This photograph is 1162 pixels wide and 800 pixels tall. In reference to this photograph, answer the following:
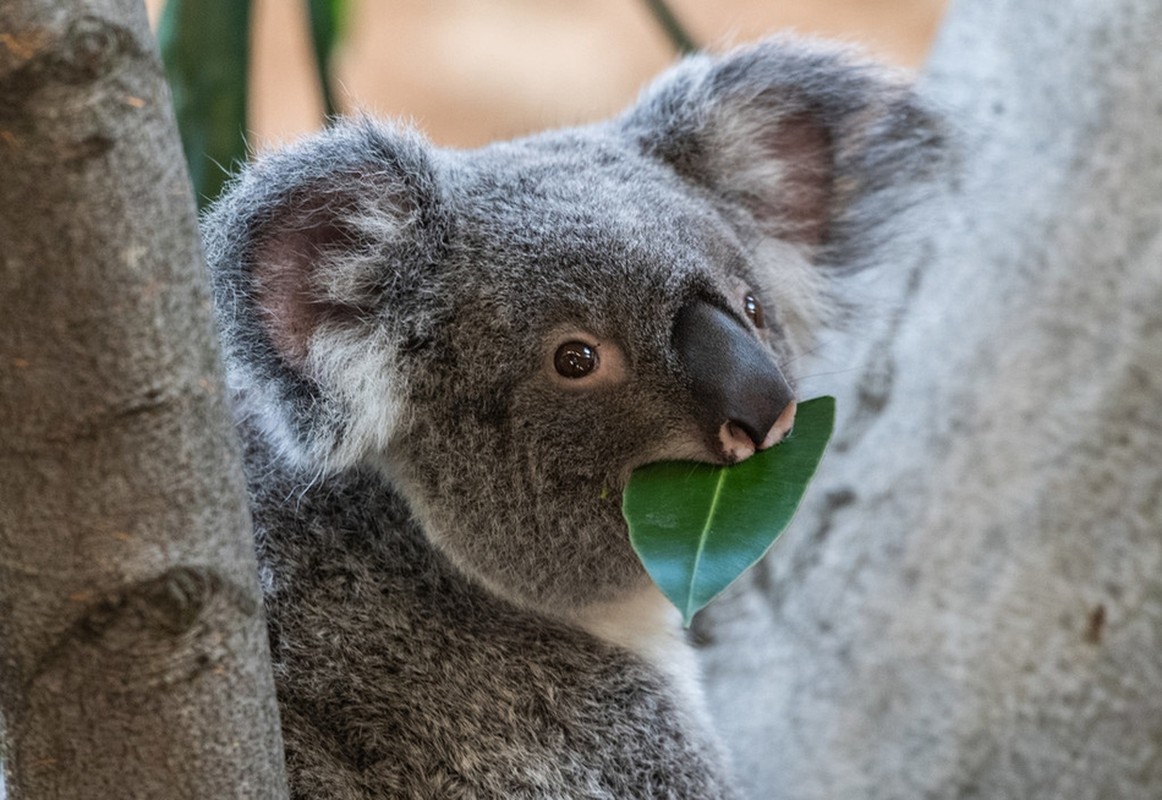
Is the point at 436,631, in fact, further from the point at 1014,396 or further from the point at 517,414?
the point at 1014,396

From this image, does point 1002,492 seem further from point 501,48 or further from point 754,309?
point 501,48

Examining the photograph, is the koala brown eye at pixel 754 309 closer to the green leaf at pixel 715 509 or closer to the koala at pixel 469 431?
the koala at pixel 469 431

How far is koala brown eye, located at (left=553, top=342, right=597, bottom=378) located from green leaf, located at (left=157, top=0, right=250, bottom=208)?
1325 millimetres

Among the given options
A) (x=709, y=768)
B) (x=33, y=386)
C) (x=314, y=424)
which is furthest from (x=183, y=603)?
(x=709, y=768)

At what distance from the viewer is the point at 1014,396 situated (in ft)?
7.86

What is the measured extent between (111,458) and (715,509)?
785 millimetres

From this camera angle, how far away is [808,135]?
2393mm

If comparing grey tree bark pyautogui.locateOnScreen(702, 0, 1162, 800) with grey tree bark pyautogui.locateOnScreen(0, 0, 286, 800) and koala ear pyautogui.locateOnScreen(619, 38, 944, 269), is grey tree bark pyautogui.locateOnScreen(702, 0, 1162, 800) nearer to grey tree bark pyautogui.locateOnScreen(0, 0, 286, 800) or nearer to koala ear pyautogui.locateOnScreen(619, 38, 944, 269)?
koala ear pyautogui.locateOnScreen(619, 38, 944, 269)

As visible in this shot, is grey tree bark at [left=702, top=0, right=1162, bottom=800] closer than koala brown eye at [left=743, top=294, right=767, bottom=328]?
No

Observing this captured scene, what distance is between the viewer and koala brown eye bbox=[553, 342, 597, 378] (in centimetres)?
176

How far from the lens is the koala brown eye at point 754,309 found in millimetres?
1922

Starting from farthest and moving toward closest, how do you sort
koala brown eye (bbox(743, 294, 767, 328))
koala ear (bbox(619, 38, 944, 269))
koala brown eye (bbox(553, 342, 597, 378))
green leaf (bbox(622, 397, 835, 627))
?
koala ear (bbox(619, 38, 944, 269)) < koala brown eye (bbox(743, 294, 767, 328)) < koala brown eye (bbox(553, 342, 597, 378)) < green leaf (bbox(622, 397, 835, 627))

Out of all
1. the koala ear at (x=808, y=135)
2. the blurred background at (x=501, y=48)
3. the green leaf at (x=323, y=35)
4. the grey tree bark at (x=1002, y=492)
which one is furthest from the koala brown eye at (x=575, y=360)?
the blurred background at (x=501, y=48)

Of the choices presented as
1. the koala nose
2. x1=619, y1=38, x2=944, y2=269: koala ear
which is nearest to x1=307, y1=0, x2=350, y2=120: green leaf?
x1=619, y1=38, x2=944, y2=269: koala ear
